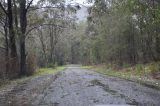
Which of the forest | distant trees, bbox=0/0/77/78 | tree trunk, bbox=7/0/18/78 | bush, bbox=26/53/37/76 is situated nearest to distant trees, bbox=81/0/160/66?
the forest

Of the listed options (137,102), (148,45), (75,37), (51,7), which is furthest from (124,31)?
(75,37)

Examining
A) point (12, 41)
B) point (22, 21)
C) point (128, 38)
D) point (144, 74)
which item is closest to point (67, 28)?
point (22, 21)

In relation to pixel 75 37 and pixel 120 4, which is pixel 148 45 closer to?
pixel 120 4

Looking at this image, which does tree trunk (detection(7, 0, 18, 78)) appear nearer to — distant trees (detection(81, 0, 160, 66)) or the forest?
the forest

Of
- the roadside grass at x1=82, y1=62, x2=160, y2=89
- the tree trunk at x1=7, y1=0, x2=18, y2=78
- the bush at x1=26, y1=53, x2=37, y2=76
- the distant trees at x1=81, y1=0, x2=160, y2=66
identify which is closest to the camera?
the roadside grass at x1=82, y1=62, x2=160, y2=89

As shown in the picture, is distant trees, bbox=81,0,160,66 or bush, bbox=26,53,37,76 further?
bush, bbox=26,53,37,76

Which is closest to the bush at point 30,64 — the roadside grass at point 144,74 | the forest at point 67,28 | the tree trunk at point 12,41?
→ the forest at point 67,28

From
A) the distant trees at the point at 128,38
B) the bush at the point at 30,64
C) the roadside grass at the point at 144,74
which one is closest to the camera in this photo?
the roadside grass at the point at 144,74

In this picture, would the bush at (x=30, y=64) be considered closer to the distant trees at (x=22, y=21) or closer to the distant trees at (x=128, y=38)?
the distant trees at (x=22, y=21)

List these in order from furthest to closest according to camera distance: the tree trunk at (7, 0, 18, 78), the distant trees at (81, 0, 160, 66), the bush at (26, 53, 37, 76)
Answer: the bush at (26, 53, 37, 76)
the distant trees at (81, 0, 160, 66)
the tree trunk at (7, 0, 18, 78)

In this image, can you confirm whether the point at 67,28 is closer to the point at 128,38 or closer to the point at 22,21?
the point at 22,21

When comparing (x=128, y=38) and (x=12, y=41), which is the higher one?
(x=128, y=38)

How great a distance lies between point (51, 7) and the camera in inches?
1423

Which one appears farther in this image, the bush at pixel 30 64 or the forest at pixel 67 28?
the bush at pixel 30 64
